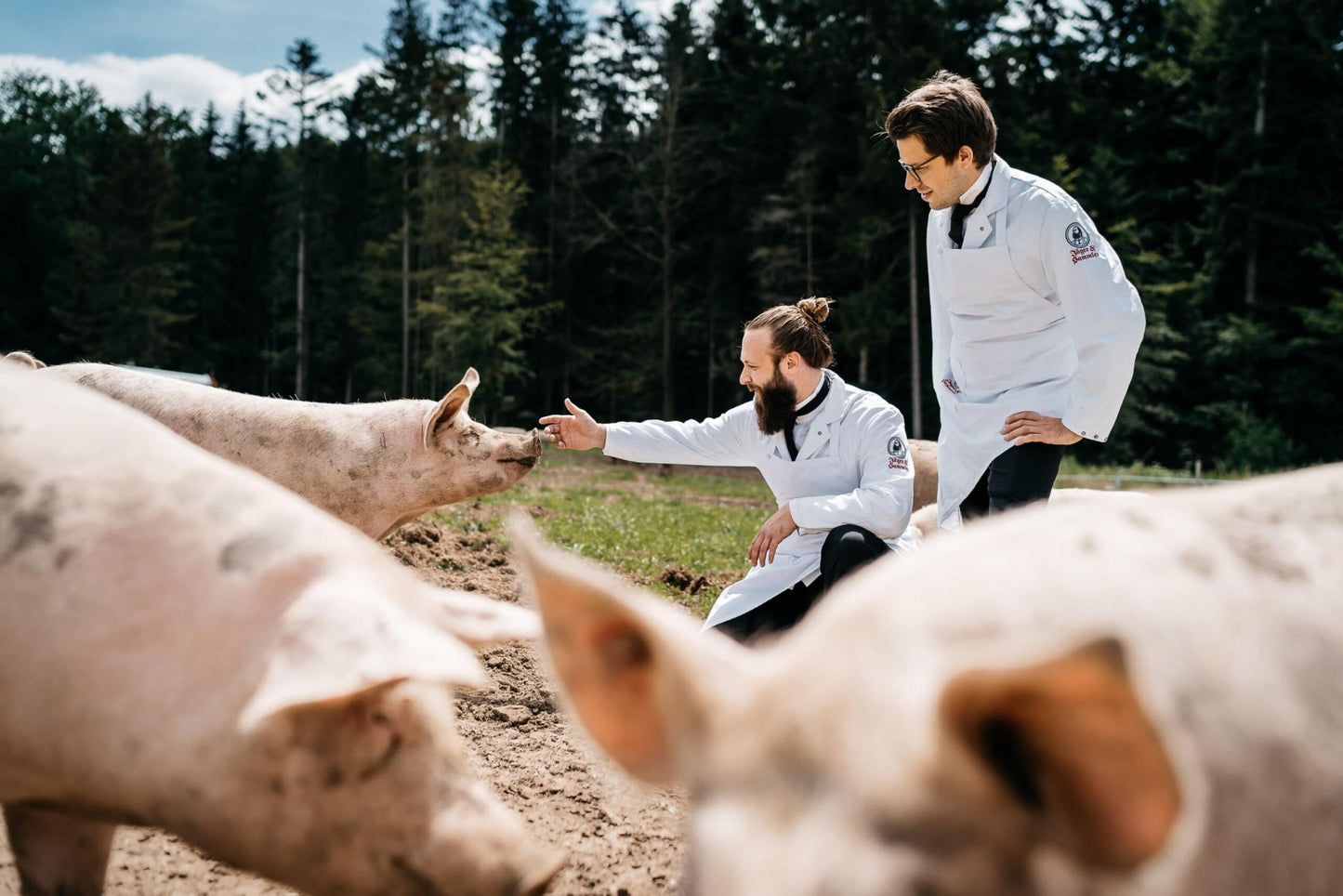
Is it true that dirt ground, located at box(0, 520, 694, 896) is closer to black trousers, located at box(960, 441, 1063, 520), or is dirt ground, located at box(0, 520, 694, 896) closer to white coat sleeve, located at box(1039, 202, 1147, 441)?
black trousers, located at box(960, 441, 1063, 520)

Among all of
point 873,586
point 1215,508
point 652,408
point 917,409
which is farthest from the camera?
point 652,408

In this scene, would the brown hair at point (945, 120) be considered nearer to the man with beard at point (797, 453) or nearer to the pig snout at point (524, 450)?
the man with beard at point (797, 453)

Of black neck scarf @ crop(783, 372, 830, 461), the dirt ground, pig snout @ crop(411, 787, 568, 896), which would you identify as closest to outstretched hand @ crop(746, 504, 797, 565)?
black neck scarf @ crop(783, 372, 830, 461)

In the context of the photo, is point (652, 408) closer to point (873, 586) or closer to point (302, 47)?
point (302, 47)

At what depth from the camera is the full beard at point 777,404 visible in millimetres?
4805

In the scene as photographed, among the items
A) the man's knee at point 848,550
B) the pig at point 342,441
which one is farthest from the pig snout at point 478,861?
the pig at point 342,441

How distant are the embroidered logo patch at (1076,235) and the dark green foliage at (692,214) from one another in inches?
1146

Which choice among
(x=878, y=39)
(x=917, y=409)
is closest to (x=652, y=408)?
(x=917, y=409)

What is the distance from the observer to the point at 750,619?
4.65m

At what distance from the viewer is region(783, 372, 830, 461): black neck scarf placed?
4812 millimetres

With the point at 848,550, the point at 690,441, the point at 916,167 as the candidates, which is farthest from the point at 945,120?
the point at 690,441

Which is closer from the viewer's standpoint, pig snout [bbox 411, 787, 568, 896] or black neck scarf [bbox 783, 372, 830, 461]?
pig snout [bbox 411, 787, 568, 896]

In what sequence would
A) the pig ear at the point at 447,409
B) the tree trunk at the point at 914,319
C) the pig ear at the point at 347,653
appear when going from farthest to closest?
the tree trunk at the point at 914,319 → the pig ear at the point at 447,409 → the pig ear at the point at 347,653

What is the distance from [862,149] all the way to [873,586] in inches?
1412
